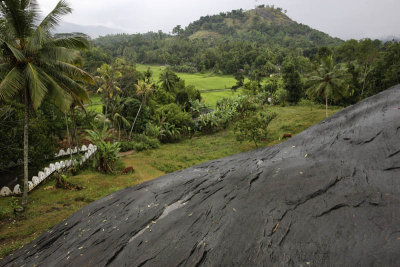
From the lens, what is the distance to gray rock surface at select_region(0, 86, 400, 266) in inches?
127

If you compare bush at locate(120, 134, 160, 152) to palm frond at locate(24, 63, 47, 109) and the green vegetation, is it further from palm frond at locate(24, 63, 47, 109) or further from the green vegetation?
palm frond at locate(24, 63, 47, 109)

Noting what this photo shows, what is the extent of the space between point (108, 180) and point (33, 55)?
25.8 feet

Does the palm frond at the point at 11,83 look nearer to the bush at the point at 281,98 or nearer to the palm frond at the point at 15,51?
the palm frond at the point at 15,51

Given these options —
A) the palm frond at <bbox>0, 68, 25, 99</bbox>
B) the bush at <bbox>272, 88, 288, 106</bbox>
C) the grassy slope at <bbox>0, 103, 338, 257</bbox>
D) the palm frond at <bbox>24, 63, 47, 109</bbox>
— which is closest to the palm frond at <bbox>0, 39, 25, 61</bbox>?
the palm frond at <bbox>24, 63, 47, 109</bbox>

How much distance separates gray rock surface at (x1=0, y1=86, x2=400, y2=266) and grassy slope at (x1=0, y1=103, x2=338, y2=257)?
6.46ft

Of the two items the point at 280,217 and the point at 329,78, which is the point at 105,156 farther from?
the point at 329,78

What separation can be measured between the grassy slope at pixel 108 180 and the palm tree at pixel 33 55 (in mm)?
1301

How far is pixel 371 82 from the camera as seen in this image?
32.7 metres

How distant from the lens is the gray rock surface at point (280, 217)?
3217 millimetres

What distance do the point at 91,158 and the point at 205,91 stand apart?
4365 centimetres

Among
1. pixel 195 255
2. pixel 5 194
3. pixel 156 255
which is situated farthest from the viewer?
pixel 5 194

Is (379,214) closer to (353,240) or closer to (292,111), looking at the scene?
(353,240)

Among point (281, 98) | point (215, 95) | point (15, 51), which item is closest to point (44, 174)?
point (15, 51)

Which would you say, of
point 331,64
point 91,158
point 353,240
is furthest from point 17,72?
point 331,64
